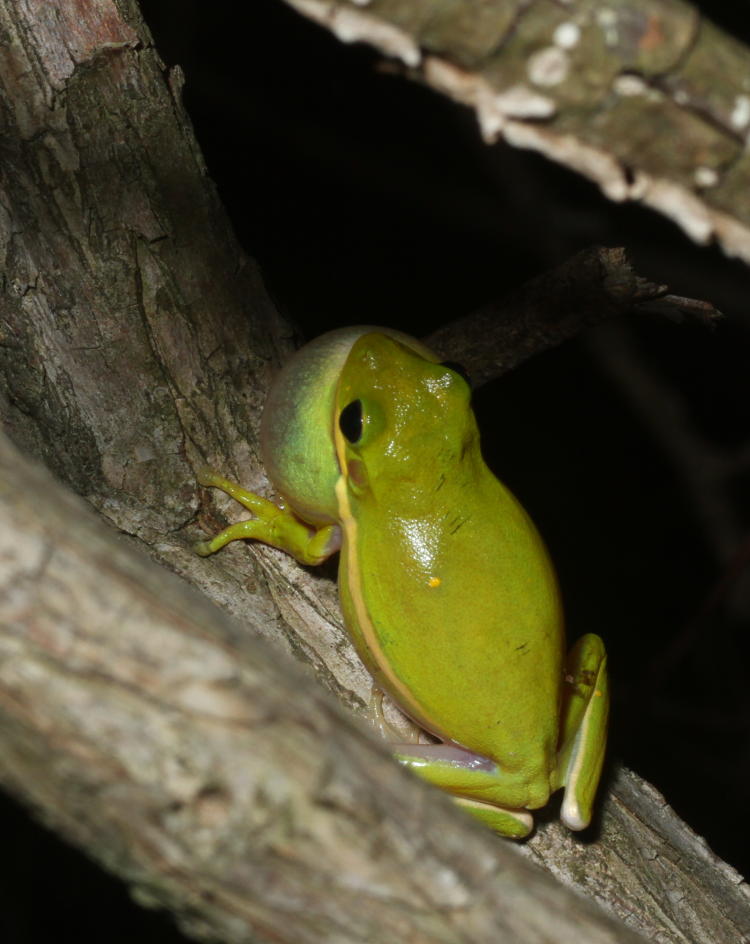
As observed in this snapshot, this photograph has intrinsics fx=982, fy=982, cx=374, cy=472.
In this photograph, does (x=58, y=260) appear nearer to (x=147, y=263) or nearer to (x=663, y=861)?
(x=147, y=263)

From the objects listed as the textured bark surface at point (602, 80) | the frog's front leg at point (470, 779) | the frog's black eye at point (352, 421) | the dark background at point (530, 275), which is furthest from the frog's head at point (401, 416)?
the dark background at point (530, 275)

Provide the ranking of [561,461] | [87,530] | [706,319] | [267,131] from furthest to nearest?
[561,461] < [267,131] < [706,319] < [87,530]

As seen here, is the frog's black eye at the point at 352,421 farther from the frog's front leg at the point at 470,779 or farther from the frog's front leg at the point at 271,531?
the frog's front leg at the point at 470,779

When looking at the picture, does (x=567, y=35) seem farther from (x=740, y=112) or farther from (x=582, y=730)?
(x=582, y=730)

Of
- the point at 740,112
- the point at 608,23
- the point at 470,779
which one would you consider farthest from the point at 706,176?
the point at 470,779

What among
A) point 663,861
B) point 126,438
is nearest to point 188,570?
point 126,438
